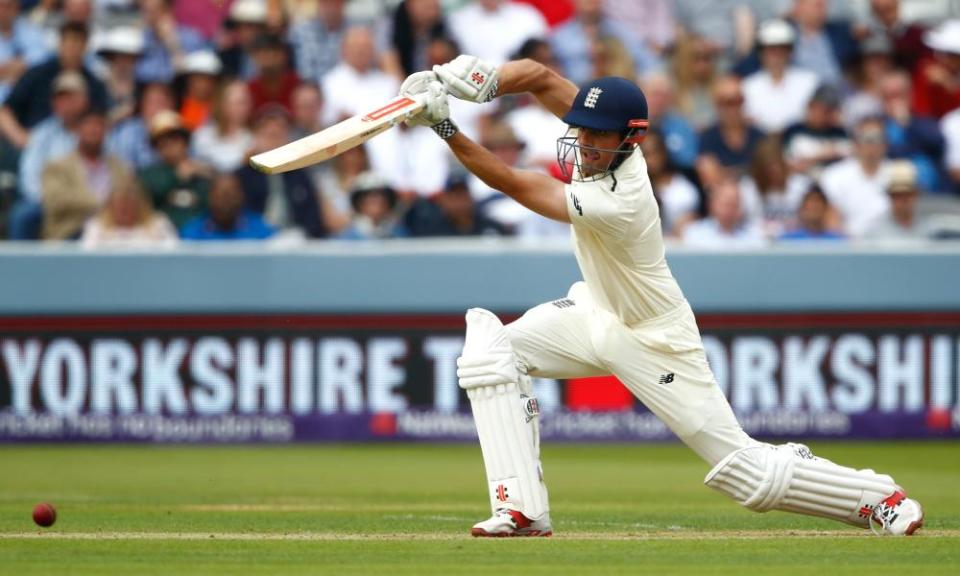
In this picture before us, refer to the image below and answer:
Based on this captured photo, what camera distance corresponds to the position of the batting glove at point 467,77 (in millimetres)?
7055

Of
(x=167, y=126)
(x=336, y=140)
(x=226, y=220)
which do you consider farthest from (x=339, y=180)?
(x=336, y=140)

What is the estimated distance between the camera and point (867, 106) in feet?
49.9

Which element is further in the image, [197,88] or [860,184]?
[197,88]

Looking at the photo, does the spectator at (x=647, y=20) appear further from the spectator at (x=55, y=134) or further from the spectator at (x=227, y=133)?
the spectator at (x=55, y=134)

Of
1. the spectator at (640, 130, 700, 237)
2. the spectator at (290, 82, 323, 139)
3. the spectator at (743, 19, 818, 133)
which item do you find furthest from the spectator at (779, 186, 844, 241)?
the spectator at (290, 82, 323, 139)

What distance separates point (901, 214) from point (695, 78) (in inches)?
100.0

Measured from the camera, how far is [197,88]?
14383 mm

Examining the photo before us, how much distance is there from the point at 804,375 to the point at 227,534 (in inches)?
262

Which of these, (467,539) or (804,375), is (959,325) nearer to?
(804,375)

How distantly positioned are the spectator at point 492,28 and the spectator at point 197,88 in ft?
7.14

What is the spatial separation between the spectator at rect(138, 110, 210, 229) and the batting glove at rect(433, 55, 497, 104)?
6594 millimetres

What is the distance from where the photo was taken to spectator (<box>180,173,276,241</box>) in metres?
13.1

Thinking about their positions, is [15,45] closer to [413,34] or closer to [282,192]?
[282,192]

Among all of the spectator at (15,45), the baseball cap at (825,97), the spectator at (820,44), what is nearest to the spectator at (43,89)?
the spectator at (15,45)
